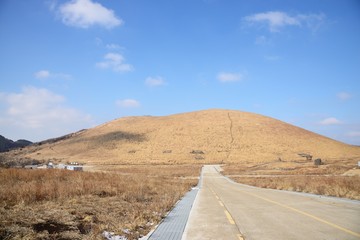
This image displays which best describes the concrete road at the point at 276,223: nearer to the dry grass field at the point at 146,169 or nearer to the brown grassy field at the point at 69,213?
the brown grassy field at the point at 69,213

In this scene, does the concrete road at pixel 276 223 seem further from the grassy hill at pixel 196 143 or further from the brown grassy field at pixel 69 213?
the grassy hill at pixel 196 143

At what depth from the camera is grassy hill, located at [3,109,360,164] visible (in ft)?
305

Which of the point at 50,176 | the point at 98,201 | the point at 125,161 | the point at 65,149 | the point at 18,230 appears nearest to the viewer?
the point at 18,230

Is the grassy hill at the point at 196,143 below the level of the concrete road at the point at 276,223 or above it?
above

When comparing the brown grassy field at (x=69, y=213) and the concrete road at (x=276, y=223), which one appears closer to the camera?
the brown grassy field at (x=69, y=213)

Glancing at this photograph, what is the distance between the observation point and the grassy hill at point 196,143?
92.8 meters

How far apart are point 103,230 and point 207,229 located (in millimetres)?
2843

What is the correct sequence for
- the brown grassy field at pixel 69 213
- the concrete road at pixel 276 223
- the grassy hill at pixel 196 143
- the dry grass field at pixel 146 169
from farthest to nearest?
the grassy hill at pixel 196 143, the dry grass field at pixel 146 169, the concrete road at pixel 276 223, the brown grassy field at pixel 69 213

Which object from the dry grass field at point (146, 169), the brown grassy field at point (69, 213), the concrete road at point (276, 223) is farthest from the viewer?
the dry grass field at point (146, 169)

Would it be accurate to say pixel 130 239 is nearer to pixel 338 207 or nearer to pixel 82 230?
pixel 82 230

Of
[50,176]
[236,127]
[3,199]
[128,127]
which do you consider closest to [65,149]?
[128,127]

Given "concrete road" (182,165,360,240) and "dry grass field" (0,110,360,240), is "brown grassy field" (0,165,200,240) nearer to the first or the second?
"dry grass field" (0,110,360,240)

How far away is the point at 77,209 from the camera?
10.7 m

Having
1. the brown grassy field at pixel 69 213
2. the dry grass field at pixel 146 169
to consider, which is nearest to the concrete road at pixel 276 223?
the brown grassy field at pixel 69 213
